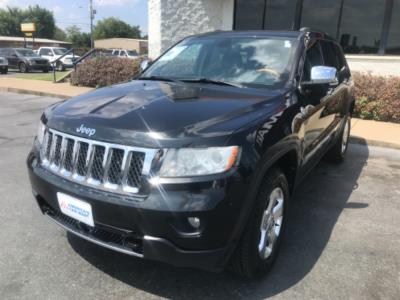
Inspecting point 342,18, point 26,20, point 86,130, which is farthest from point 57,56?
point 26,20

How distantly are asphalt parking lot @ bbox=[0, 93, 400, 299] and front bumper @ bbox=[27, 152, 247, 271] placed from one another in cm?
49

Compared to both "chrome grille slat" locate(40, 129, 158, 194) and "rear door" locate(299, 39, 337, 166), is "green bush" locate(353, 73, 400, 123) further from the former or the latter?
"chrome grille slat" locate(40, 129, 158, 194)

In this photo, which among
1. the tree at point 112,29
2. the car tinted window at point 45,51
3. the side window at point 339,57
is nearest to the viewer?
the side window at point 339,57

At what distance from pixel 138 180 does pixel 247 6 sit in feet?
42.9

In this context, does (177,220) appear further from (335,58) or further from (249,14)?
(249,14)

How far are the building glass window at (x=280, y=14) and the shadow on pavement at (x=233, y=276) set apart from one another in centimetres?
1086

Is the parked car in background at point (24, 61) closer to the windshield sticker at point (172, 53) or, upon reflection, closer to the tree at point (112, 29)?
the windshield sticker at point (172, 53)

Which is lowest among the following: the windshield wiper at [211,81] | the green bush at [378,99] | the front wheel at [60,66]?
the front wheel at [60,66]

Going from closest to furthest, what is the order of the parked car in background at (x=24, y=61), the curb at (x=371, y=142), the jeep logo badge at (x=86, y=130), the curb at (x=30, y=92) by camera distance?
1. the jeep logo badge at (x=86, y=130)
2. the curb at (x=371, y=142)
3. the curb at (x=30, y=92)
4. the parked car in background at (x=24, y=61)

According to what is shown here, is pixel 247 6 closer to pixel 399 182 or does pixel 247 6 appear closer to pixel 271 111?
pixel 399 182

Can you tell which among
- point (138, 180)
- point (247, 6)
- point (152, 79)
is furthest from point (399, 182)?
point (247, 6)

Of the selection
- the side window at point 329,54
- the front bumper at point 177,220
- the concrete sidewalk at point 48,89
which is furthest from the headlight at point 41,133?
the concrete sidewalk at point 48,89

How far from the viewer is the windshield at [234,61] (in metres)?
→ 3.47

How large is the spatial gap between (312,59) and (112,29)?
115868 millimetres
